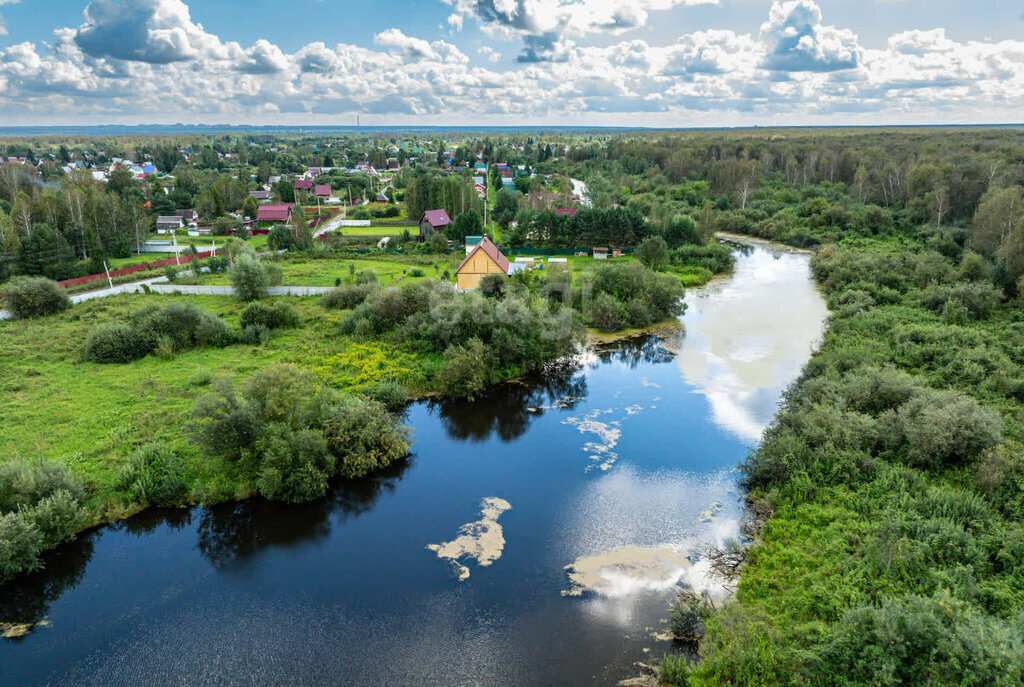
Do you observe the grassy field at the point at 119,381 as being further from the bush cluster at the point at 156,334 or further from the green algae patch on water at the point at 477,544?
the green algae patch on water at the point at 477,544

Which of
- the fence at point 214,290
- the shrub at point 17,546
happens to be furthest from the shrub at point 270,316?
the shrub at point 17,546

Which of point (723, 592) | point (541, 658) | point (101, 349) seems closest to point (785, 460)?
point (723, 592)

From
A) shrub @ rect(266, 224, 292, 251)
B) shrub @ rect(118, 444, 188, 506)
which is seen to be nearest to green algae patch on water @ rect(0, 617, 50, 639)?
shrub @ rect(118, 444, 188, 506)

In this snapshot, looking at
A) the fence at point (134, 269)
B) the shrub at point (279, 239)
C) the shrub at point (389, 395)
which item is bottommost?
the shrub at point (389, 395)

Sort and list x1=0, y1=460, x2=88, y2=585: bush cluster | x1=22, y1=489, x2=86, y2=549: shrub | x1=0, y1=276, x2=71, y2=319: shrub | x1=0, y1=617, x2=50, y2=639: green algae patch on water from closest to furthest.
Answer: x1=0, y1=617, x2=50, y2=639: green algae patch on water
x1=0, y1=460, x2=88, y2=585: bush cluster
x1=22, y1=489, x2=86, y2=549: shrub
x1=0, y1=276, x2=71, y2=319: shrub

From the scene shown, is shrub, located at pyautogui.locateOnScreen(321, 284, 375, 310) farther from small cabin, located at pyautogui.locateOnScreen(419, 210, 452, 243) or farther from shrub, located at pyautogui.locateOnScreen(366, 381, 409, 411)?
small cabin, located at pyautogui.locateOnScreen(419, 210, 452, 243)

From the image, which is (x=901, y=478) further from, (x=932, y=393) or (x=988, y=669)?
(x=988, y=669)
